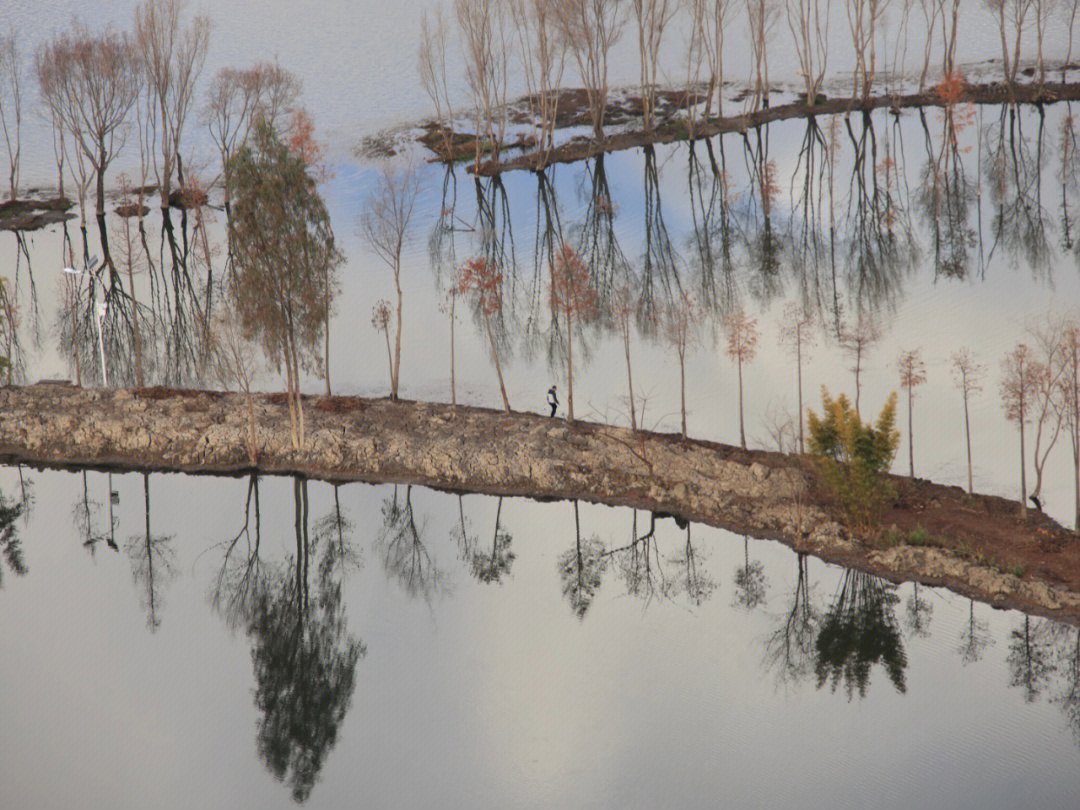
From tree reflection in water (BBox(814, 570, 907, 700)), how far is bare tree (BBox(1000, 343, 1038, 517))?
15.2 feet

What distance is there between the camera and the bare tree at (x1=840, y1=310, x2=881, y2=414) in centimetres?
2616

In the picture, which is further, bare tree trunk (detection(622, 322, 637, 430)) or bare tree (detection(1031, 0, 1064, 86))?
bare tree (detection(1031, 0, 1064, 86))

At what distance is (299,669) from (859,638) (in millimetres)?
9694

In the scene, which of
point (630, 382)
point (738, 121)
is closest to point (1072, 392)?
point (630, 382)

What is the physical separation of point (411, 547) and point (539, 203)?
60.4ft

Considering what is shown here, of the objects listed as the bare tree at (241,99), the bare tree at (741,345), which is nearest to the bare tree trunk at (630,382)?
the bare tree at (741,345)

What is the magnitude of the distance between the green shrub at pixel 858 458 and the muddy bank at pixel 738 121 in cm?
2119

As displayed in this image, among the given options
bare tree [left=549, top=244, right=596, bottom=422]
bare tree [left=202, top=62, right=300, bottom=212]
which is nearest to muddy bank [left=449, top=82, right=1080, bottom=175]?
bare tree [left=202, top=62, right=300, bottom=212]

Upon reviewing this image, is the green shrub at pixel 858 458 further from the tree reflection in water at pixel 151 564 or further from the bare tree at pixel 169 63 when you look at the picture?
the bare tree at pixel 169 63

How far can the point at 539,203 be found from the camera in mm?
37875

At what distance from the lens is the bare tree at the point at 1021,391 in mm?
23000

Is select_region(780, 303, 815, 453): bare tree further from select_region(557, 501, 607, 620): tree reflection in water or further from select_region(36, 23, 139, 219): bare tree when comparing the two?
select_region(36, 23, 139, 219): bare tree

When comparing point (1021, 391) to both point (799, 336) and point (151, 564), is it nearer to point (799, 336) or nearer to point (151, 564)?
point (799, 336)

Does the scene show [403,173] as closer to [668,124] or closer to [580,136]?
[580,136]
